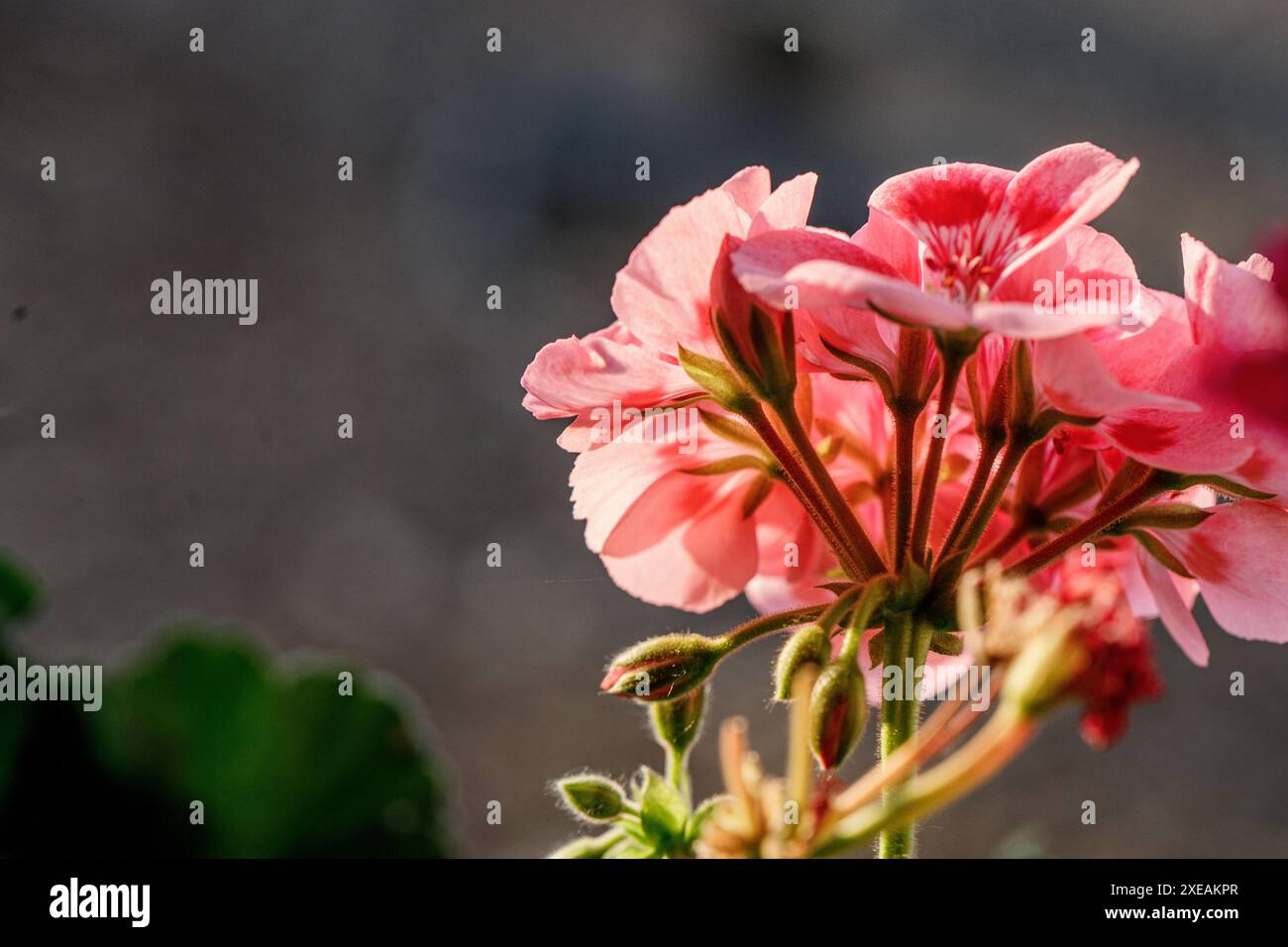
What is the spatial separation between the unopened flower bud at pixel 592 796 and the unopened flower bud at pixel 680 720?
0.03 meters

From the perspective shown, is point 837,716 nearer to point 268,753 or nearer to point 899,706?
point 899,706

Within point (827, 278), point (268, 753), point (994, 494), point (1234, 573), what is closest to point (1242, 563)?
point (1234, 573)

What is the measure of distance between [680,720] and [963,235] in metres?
0.19

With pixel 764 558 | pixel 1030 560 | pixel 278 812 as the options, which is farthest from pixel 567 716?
pixel 1030 560

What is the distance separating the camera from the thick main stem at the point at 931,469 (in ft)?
1.31

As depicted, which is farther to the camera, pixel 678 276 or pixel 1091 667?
pixel 678 276

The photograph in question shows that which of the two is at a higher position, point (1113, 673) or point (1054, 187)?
point (1054, 187)

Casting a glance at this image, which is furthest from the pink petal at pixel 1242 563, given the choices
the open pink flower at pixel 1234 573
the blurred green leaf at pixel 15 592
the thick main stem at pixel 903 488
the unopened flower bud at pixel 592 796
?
the blurred green leaf at pixel 15 592

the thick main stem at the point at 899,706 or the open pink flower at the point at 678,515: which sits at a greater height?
the open pink flower at the point at 678,515

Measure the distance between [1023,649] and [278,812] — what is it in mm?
805

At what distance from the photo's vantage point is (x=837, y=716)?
0.35m

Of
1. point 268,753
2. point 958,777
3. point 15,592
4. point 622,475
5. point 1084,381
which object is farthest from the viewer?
point 268,753

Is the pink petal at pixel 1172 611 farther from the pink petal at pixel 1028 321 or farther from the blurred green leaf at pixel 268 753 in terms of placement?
the blurred green leaf at pixel 268 753

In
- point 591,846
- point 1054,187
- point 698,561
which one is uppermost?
point 1054,187
